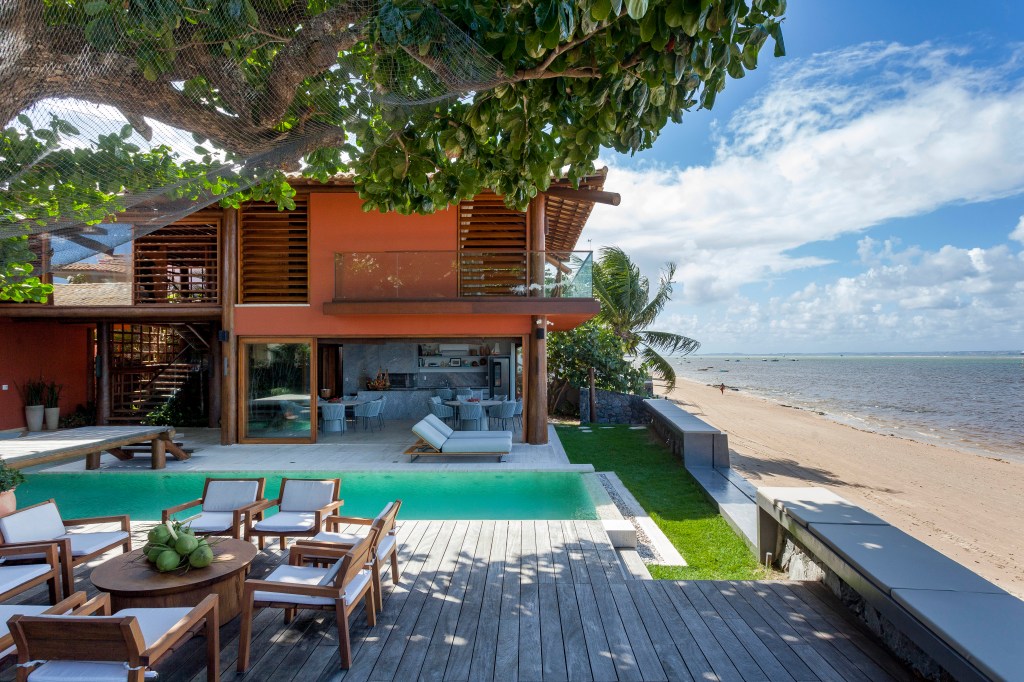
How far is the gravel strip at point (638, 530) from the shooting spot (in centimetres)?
583

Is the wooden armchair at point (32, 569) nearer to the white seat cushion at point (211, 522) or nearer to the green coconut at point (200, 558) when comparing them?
the white seat cushion at point (211, 522)

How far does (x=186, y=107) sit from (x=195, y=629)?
9.09 ft

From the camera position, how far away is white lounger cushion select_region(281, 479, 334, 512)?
5.48 meters

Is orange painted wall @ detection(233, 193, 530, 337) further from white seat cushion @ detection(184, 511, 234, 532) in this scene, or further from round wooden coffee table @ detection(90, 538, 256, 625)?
round wooden coffee table @ detection(90, 538, 256, 625)

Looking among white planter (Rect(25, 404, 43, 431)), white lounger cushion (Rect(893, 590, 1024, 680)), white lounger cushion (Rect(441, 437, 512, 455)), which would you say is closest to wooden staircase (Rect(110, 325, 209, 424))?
white planter (Rect(25, 404, 43, 431))

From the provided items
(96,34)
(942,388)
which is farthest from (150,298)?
(942,388)

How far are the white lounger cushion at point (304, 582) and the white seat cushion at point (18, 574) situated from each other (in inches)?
66.7

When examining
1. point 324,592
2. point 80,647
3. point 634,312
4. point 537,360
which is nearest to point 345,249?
point 537,360

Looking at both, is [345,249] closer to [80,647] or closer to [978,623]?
[80,647]

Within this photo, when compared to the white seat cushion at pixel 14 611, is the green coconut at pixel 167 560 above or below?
above

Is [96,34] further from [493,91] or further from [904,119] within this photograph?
[904,119]

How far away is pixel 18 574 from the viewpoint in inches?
153

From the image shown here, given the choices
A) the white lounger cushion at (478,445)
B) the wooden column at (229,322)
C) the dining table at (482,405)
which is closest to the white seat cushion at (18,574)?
the white lounger cushion at (478,445)

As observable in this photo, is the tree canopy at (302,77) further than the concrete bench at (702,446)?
No
